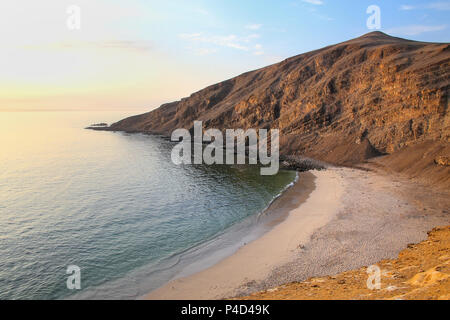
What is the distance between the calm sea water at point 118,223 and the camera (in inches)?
837

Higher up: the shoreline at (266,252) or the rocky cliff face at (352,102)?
the rocky cliff face at (352,102)

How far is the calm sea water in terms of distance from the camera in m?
21.3

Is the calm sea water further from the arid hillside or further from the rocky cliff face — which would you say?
the rocky cliff face

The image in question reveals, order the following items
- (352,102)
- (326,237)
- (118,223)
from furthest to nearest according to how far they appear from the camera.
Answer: (352,102)
(118,223)
(326,237)

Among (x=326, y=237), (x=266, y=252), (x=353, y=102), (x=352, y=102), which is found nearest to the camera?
(x=266, y=252)

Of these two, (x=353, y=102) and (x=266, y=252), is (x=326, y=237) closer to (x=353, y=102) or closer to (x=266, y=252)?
(x=266, y=252)

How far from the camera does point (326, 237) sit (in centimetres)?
2617

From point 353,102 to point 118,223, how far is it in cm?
5831

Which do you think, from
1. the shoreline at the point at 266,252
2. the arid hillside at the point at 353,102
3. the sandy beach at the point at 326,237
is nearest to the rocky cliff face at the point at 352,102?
the arid hillside at the point at 353,102

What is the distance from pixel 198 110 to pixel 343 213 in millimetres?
95915

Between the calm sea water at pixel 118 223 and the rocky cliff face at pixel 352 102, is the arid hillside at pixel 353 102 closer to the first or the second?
the rocky cliff face at pixel 352 102

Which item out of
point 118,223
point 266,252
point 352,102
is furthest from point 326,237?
point 352,102
